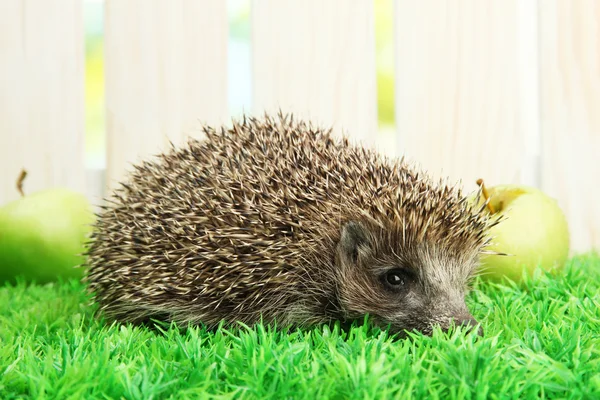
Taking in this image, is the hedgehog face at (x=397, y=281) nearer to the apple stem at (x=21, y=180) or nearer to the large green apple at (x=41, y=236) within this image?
the large green apple at (x=41, y=236)

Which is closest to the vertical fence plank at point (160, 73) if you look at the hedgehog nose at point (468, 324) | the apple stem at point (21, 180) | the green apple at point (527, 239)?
the apple stem at point (21, 180)

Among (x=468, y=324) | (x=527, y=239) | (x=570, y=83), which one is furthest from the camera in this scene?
(x=570, y=83)

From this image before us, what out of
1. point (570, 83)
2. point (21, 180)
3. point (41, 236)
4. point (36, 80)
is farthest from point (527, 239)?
point (36, 80)

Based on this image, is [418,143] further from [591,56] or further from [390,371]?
[390,371]

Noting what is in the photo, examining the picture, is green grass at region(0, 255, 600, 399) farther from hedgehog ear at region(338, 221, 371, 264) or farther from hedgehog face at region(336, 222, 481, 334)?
hedgehog ear at region(338, 221, 371, 264)

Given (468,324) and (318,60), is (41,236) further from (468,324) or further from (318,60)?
(468,324)

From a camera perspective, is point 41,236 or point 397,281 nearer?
point 397,281
